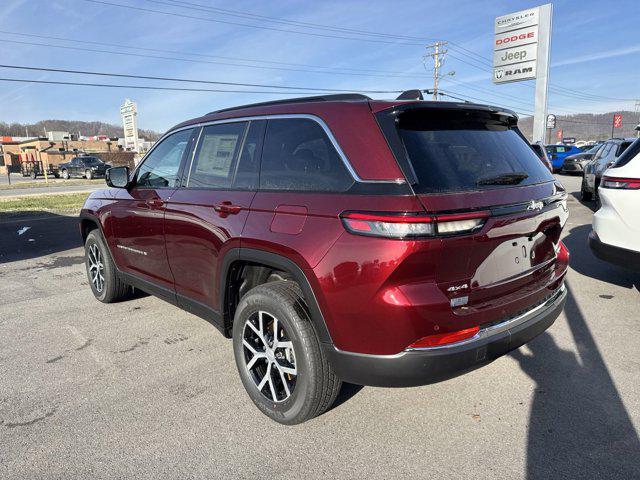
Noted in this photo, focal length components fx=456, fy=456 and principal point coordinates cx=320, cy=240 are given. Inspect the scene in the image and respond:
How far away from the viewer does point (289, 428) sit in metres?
2.70

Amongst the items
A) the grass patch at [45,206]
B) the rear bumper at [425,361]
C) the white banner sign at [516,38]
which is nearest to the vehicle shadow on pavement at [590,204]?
the rear bumper at [425,361]

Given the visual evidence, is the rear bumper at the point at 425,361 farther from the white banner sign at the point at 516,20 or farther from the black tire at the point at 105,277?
the white banner sign at the point at 516,20

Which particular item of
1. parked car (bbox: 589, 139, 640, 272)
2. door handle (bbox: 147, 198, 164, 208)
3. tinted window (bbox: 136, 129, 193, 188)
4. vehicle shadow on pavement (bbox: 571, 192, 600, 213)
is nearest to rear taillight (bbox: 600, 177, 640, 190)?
parked car (bbox: 589, 139, 640, 272)

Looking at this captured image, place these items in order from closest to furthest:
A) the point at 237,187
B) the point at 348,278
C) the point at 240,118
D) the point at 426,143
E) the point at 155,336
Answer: the point at 348,278, the point at 426,143, the point at 237,187, the point at 240,118, the point at 155,336

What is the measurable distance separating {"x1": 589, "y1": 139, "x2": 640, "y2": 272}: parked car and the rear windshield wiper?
2219 millimetres

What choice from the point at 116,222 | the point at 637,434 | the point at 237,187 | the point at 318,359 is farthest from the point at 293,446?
the point at 116,222

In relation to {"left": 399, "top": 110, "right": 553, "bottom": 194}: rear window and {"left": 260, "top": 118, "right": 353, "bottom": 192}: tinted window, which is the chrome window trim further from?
{"left": 399, "top": 110, "right": 553, "bottom": 194}: rear window

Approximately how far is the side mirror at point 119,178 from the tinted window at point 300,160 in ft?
6.65

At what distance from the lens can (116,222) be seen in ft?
14.6

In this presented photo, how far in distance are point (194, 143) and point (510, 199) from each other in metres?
2.41

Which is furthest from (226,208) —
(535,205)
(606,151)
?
(606,151)

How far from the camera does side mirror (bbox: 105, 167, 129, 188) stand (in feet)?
14.3

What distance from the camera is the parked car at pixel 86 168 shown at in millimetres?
34688

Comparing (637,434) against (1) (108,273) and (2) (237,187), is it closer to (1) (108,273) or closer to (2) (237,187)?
(2) (237,187)
